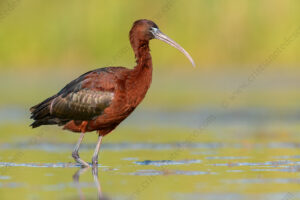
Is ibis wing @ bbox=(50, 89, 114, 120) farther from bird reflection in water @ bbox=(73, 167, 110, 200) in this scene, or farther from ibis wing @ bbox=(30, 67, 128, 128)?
bird reflection in water @ bbox=(73, 167, 110, 200)

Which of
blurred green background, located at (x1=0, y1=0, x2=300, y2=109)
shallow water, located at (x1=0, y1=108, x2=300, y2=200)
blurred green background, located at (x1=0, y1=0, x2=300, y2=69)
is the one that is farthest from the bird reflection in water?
blurred green background, located at (x1=0, y1=0, x2=300, y2=69)

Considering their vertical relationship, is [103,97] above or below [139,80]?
below

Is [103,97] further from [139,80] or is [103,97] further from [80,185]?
[80,185]

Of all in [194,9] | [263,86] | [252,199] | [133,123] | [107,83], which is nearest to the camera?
[252,199]

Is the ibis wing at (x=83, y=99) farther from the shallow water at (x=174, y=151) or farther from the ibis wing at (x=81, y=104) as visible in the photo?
the shallow water at (x=174, y=151)

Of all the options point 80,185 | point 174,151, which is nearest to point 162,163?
point 174,151

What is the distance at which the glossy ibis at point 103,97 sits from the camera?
446 inches

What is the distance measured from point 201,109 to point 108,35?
7926mm

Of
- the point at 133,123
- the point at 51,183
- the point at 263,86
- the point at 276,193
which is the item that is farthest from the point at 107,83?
the point at 263,86

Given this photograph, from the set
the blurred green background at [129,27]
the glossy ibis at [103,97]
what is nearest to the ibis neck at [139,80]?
the glossy ibis at [103,97]

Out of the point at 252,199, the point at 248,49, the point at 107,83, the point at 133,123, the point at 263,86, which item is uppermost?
the point at 248,49

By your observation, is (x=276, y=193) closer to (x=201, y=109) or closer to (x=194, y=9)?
(x=201, y=109)

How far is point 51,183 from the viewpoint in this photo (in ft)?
31.3

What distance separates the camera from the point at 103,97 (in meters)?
11.4
